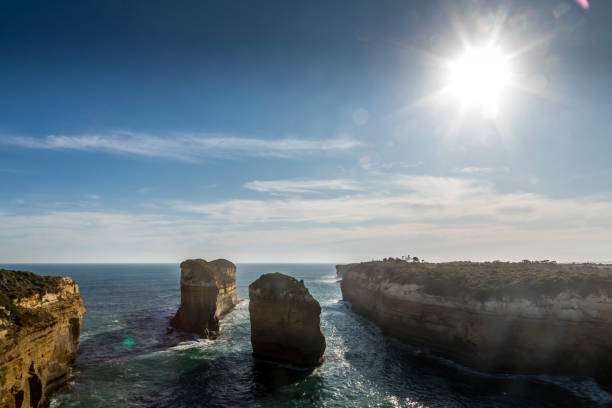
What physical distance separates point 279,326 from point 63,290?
18346 mm

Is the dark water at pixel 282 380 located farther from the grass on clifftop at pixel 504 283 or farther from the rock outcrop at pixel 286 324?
the grass on clifftop at pixel 504 283

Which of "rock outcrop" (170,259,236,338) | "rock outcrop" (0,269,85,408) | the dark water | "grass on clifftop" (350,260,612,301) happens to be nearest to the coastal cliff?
"grass on clifftop" (350,260,612,301)

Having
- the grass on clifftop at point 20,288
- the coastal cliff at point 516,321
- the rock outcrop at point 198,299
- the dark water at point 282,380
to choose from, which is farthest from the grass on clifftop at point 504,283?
the grass on clifftop at point 20,288

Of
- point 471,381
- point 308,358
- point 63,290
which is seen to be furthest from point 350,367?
point 63,290

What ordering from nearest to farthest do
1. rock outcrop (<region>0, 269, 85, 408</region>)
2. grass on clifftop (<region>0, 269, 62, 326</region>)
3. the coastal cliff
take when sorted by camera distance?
rock outcrop (<region>0, 269, 85, 408</region>)
grass on clifftop (<region>0, 269, 62, 326</region>)
the coastal cliff

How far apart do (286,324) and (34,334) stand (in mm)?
18563

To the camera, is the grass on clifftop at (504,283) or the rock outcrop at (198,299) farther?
the rock outcrop at (198,299)

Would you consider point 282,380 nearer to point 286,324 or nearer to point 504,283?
point 286,324

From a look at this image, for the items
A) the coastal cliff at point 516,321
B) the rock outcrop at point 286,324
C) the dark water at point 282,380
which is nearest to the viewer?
the dark water at point 282,380

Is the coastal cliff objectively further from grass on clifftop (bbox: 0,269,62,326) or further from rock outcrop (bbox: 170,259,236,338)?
grass on clifftop (bbox: 0,269,62,326)

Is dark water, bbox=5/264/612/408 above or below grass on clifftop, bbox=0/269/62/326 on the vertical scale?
below

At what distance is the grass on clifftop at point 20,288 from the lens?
1598 cm

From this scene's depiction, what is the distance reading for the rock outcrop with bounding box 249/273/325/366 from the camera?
28.2 meters

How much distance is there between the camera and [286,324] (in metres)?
28.7
